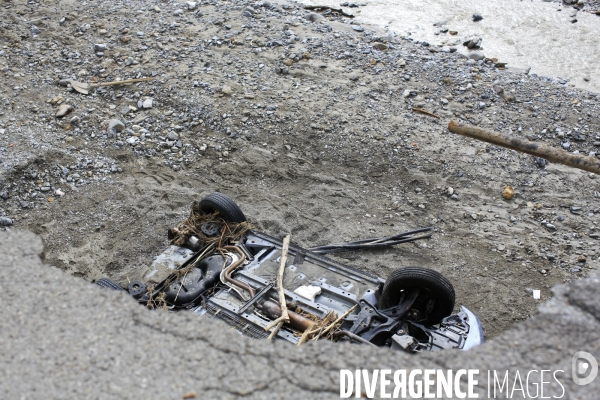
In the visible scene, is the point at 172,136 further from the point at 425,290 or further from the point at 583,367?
the point at 583,367

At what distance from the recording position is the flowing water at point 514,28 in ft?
33.5

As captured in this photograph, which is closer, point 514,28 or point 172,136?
point 172,136

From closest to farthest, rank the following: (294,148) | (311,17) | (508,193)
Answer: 1. (508,193)
2. (294,148)
3. (311,17)

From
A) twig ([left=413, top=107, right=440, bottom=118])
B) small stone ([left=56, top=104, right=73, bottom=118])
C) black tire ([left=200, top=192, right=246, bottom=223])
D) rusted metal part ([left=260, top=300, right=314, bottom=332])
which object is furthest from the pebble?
rusted metal part ([left=260, top=300, right=314, bottom=332])

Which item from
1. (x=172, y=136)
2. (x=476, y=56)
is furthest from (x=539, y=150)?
(x=476, y=56)

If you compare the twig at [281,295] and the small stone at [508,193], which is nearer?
the twig at [281,295]

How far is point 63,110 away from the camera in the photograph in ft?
27.2

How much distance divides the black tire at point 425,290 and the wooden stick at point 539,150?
3.95 ft

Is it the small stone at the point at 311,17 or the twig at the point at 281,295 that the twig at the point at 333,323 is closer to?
the twig at the point at 281,295

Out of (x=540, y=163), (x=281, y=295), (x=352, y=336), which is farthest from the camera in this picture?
(x=540, y=163)

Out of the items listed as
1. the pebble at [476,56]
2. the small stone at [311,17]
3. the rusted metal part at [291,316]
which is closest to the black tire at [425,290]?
the rusted metal part at [291,316]

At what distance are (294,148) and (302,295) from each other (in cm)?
351

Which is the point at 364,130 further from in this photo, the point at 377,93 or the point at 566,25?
the point at 566,25

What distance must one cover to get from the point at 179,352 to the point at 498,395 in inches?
71.5
